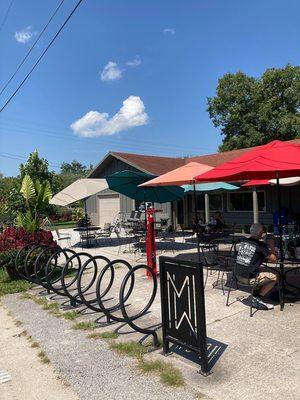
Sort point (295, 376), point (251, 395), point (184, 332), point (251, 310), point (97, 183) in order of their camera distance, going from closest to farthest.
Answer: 1. point (251, 395)
2. point (295, 376)
3. point (184, 332)
4. point (251, 310)
5. point (97, 183)

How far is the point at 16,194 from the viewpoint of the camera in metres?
29.8

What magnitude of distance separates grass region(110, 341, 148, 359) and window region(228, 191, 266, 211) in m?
14.5

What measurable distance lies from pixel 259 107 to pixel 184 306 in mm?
31543

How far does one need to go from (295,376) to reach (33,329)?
12.7 feet

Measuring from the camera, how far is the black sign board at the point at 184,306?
414 centimetres

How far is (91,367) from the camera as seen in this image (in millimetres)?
4543

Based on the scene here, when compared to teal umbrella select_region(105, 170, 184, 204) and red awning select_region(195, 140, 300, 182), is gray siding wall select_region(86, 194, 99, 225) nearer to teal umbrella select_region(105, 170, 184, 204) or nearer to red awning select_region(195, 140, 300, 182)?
teal umbrella select_region(105, 170, 184, 204)

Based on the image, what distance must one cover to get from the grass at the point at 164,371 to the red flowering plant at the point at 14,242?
5.91 meters

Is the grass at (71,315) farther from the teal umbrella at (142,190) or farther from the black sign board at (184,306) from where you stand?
the teal umbrella at (142,190)

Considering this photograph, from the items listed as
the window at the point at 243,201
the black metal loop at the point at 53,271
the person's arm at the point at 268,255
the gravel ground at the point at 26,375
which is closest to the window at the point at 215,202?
the window at the point at 243,201

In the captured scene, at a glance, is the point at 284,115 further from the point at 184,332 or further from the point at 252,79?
the point at 184,332

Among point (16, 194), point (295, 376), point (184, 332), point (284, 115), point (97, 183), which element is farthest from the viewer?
point (284, 115)

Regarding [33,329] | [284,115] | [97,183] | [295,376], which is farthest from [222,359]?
[284,115]

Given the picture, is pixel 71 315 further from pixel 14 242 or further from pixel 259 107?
pixel 259 107
